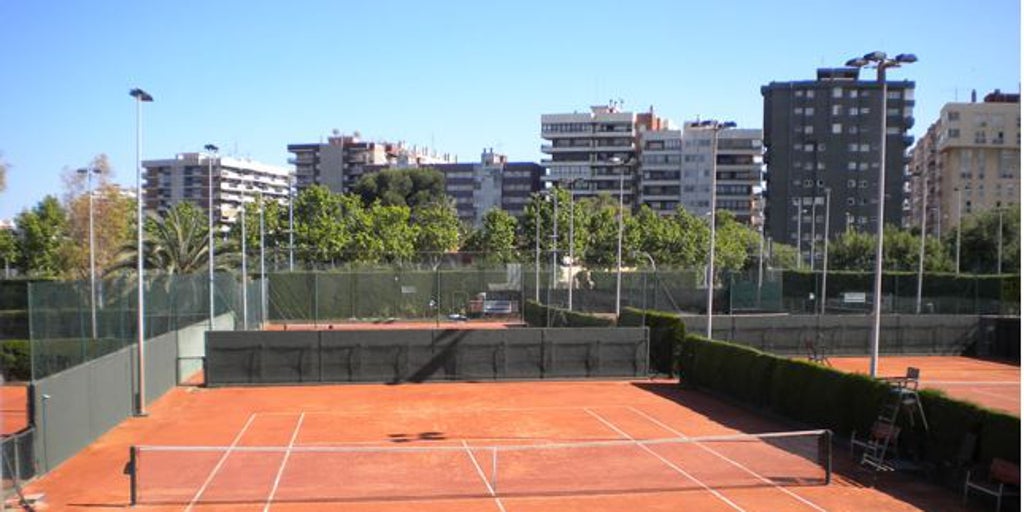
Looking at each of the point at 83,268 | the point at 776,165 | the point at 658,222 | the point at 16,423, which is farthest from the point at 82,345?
the point at 776,165

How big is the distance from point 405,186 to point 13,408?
363 ft

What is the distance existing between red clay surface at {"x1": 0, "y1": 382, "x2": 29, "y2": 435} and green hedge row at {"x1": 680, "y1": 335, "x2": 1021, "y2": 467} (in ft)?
63.7

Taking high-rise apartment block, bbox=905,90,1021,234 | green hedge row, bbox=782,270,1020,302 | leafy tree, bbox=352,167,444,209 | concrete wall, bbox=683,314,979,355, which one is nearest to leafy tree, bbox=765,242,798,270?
green hedge row, bbox=782,270,1020,302

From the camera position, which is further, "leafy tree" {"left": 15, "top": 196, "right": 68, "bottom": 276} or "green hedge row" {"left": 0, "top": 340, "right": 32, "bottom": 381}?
"leafy tree" {"left": 15, "top": 196, "right": 68, "bottom": 276}

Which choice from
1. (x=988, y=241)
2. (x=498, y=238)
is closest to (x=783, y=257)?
(x=988, y=241)

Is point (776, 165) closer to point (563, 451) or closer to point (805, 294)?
point (805, 294)

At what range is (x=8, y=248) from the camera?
7712 cm

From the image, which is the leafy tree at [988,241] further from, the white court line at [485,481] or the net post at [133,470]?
the net post at [133,470]

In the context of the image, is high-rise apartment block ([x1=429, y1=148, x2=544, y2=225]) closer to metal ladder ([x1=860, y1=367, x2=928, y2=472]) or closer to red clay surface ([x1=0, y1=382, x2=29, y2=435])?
red clay surface ([x1=0, y1=382, x2=29, y2=435])

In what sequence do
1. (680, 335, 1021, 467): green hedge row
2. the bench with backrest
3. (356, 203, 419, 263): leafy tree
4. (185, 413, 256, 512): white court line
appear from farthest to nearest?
(356, 203, 419, 263): leafy tree, (680, 335, 1021, 467): green hedge row, (185, 413, 256, 512): white court line, the bench with backrest

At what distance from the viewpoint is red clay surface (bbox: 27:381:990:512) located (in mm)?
16500

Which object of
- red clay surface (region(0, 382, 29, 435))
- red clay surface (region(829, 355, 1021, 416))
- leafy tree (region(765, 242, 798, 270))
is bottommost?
red clay surface (region(829, 355, 1021, 416))

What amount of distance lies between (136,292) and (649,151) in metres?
116

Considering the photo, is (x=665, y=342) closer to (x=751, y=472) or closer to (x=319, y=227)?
(x=751, y=472)
